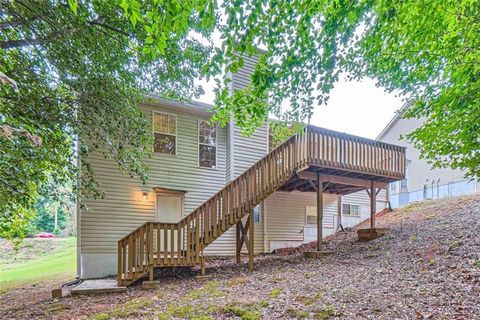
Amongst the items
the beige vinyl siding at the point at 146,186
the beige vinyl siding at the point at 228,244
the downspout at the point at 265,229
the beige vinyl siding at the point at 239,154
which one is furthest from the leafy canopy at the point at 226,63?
the downspout at the point at 265,229

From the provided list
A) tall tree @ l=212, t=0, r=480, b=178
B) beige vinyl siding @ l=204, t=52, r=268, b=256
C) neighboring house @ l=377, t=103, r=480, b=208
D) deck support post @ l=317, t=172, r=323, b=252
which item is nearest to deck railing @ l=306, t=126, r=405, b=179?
deck support post @ l=317, t=172, r=323, b=252

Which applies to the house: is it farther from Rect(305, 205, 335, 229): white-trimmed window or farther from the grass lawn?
the grass lawn

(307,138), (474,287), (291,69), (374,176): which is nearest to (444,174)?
(374,176)

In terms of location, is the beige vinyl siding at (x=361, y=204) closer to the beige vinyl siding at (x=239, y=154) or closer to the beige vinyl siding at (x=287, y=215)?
the beige vinyl siding at (x=287, y=215)

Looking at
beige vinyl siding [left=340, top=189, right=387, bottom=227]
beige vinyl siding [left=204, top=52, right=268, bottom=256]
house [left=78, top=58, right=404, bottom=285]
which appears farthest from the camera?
beige vinyl siding [left=340, top=189, right=387, bottom=227]

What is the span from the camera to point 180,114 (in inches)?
439

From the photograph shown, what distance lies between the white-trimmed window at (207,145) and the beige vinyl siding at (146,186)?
165 millimetres

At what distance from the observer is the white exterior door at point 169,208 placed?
10641 mm

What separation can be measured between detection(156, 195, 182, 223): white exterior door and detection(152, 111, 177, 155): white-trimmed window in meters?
1.62

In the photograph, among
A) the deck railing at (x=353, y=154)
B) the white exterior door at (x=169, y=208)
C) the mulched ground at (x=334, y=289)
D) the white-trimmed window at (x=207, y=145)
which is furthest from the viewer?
the white-trimmed window at (x=207, y=145)

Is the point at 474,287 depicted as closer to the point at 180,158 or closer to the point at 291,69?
the point at 291,69

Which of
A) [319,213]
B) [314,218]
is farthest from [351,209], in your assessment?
[319,213]

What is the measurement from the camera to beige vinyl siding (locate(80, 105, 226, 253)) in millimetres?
9609

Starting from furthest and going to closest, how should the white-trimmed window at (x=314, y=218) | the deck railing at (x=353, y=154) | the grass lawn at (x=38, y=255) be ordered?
the grass lawn at (x=38, y=255), the white-trimmed window at (x=314, y=218), the deck railing at (x=353, y=154)
